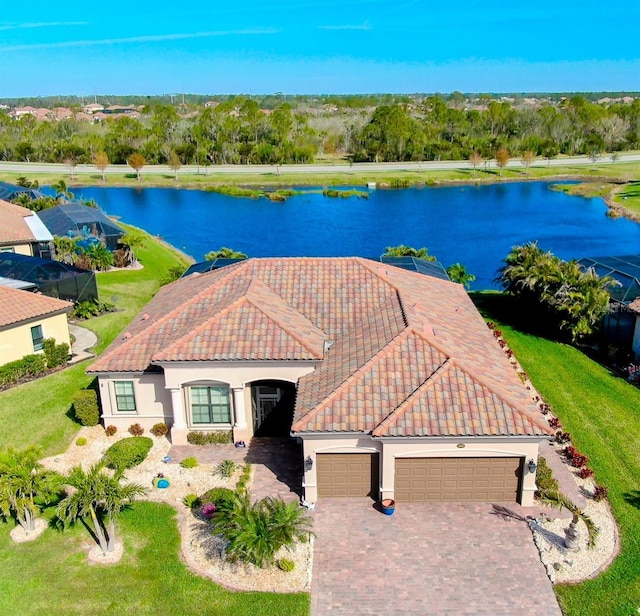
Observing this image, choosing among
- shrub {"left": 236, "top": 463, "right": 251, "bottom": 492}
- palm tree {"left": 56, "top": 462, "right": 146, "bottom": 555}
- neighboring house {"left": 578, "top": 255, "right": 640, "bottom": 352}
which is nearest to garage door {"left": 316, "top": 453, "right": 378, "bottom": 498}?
shrub {"left": 236, "top": 463, "right": 251, "bottom": 492}

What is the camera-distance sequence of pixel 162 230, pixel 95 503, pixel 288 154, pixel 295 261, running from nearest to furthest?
pixel 95 503 → pixel 295 261 → pixel 162 230 → pixel 288 154

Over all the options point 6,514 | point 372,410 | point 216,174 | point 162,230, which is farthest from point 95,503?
point 216,174

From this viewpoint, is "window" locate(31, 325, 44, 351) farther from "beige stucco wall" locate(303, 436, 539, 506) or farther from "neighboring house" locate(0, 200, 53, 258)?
"beige stucco wall" locate(303, 436, 539, 506)

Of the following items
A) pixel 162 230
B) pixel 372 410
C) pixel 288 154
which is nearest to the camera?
pixel 372 410

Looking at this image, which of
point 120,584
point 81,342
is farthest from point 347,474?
point 81,342

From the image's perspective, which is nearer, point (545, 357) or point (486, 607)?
point (486, 607)

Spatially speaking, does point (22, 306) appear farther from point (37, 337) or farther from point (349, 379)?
point (349, 379)

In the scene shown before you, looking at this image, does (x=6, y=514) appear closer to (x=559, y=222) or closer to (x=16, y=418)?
(x=16, y=418)
